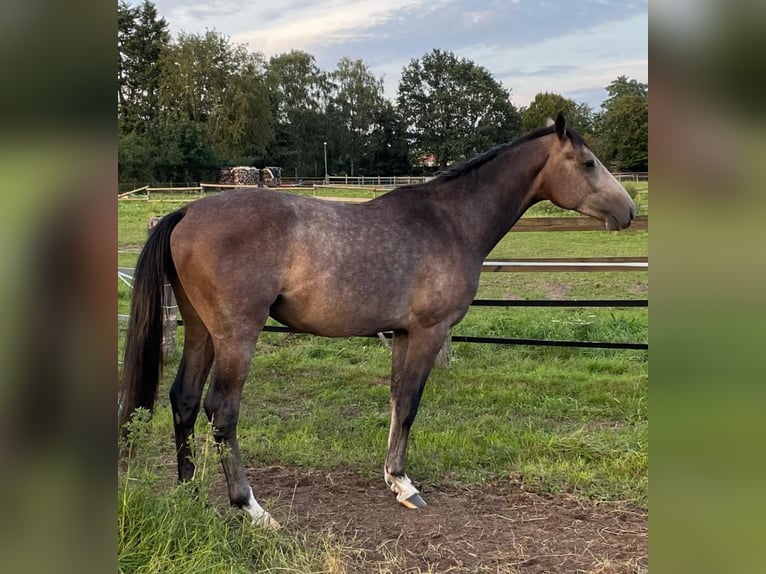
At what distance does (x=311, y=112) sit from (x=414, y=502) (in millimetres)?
48553

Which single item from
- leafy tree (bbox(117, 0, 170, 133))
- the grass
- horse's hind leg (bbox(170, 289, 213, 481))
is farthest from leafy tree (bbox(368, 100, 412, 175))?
the grass

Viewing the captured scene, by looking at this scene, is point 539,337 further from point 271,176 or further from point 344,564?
point 271,176

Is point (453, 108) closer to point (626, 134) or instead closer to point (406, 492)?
point (626, 134)

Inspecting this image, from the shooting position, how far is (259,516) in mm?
2744

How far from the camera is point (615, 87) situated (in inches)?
773

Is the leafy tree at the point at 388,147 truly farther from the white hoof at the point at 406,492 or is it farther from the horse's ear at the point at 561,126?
the white hoof at the point at 406,492

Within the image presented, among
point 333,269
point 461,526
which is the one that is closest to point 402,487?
point 461,526

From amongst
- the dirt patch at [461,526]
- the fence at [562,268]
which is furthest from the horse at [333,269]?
the fence at [562,268]

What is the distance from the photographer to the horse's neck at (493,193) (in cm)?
346

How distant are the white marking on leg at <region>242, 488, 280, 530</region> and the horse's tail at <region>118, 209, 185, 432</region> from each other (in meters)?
0.72

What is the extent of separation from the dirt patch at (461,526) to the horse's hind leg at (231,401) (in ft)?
0.52
